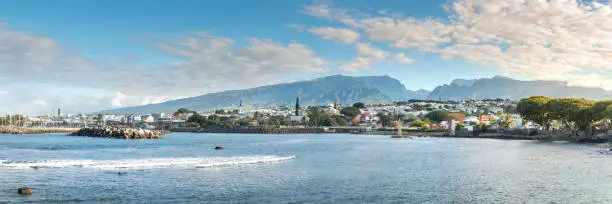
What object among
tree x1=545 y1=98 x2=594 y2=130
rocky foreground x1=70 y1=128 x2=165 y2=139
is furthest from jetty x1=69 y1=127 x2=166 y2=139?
tree x1=545 y1=98 x2=594 y2=130

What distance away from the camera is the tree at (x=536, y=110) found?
124 m

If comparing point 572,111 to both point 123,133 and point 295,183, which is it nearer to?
point 123,133

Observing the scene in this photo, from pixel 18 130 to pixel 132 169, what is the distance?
146934 mm

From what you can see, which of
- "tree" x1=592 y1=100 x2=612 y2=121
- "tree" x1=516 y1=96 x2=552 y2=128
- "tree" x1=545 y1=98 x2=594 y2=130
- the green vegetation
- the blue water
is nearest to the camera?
the blue water

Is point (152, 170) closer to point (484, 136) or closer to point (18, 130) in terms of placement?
point (484, 136)

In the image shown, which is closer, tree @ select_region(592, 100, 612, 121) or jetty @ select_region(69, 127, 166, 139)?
tree @ select_region(592, 100, 612, 121)

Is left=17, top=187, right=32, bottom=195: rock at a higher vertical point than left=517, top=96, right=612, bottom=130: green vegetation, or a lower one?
lower

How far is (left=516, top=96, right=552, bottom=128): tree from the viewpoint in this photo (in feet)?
407

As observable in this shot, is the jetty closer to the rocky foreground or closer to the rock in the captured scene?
the rocky foreground

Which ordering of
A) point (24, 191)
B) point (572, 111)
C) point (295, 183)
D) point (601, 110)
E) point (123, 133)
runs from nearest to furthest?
point (24, 191) < point (295, 183) < point (601, 110) < point (572, 111) < point (123, 133)

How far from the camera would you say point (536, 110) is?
124938mm

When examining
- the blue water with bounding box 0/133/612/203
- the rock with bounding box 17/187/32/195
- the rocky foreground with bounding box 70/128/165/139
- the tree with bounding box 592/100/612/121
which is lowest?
the blue water with bounding box 0/133/612/203

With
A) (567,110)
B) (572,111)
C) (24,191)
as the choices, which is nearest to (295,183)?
(24,191)

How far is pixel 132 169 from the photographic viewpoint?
123ft
